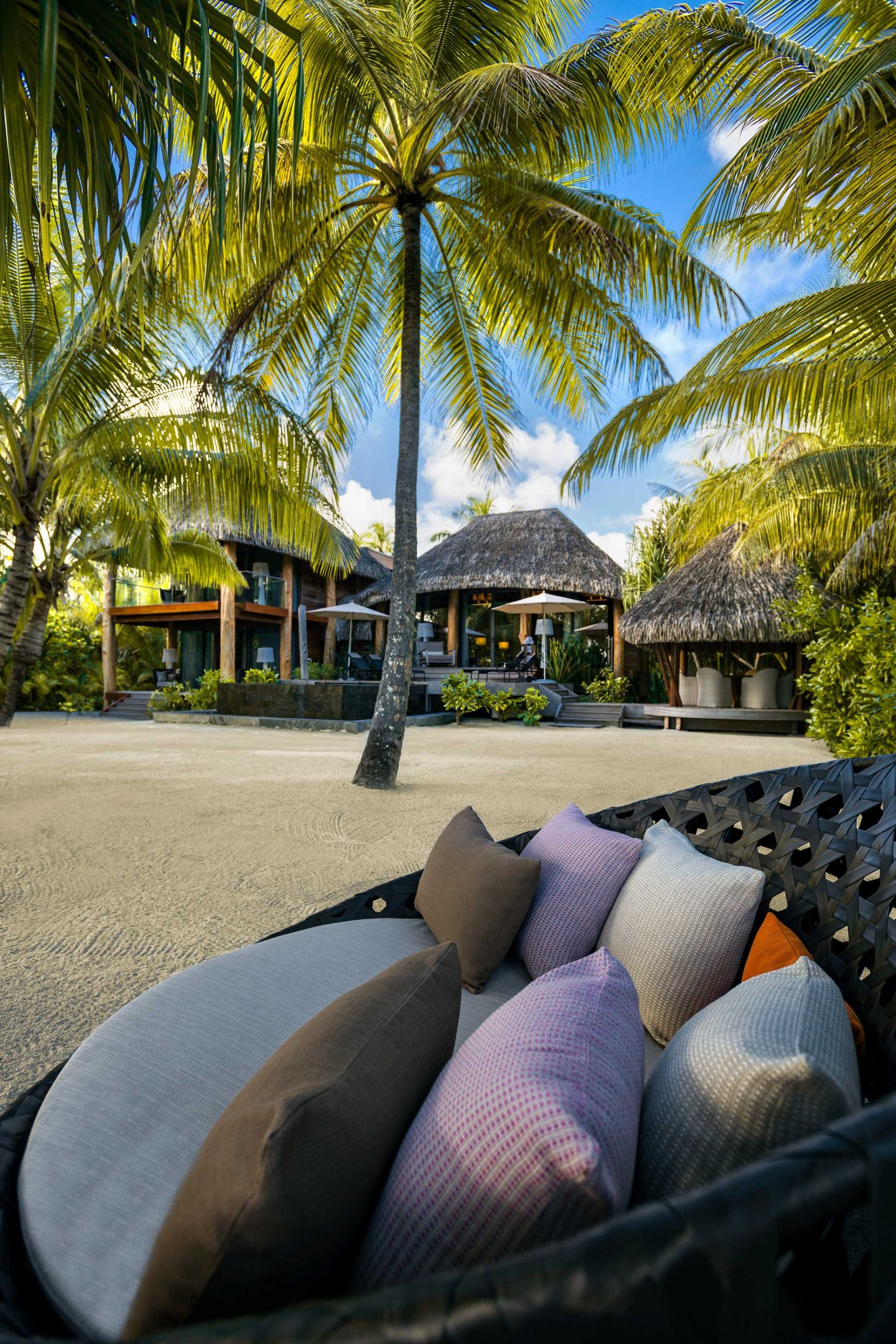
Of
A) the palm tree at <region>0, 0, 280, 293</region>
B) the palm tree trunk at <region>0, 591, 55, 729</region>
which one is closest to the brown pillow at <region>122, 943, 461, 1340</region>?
the palm tree at <region>0, 0, 280, 293</region>

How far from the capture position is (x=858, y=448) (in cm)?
856

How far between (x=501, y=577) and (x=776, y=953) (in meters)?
17.5

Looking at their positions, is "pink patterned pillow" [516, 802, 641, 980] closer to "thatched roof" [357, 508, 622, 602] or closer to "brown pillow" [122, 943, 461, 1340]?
"brown pillow" [122, 943, 461, 1340]

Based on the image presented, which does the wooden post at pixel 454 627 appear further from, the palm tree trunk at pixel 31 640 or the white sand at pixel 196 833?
the palm tree trunk at pixel 31 640

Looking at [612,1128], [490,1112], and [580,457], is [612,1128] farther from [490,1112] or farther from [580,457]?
[580,457]

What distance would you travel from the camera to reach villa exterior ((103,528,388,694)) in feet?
55.1

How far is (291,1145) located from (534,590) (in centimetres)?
1863

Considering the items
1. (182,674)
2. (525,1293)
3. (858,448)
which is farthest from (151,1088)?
(182,674)

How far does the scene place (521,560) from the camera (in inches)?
744

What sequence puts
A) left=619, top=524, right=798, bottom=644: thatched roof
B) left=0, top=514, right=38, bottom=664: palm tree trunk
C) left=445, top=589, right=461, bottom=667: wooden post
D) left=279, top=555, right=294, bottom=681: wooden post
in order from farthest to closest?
left=445, top=589, right=461, bottom=667: wooden post, left=279, top=555, right=294, bottom=681: wooden post, left=619, top=524, right=798, bottom=644: thatched roof, left=0, top=514, right=38, bottom=664: palm tree trunk

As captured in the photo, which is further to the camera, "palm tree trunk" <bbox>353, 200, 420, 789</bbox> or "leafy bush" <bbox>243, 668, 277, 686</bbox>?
"leafy bush" <bbox>243, 668, 277, 686</bbox>

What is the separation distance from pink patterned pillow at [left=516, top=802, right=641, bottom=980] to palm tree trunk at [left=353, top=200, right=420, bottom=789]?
4.46 metres

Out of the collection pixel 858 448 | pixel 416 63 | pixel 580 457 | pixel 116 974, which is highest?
pixel 416 63

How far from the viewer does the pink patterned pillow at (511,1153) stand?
61 cm
